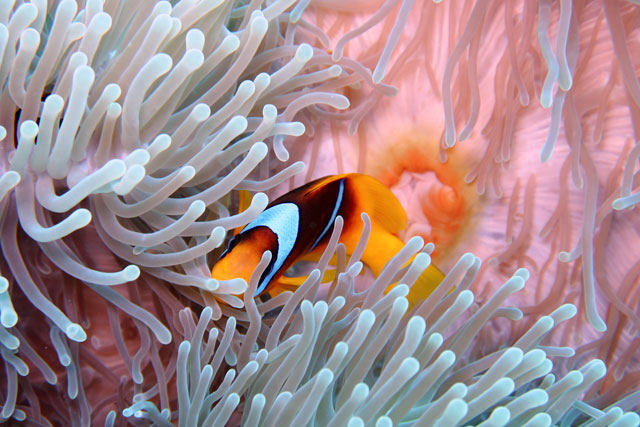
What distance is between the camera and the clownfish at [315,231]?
806 millimetres

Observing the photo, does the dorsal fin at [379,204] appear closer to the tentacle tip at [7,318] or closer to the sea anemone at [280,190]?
the sea anemone at [280,190]

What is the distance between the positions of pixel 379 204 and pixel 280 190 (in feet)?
0.77

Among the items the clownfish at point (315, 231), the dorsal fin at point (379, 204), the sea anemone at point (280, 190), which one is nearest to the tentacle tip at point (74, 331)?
the sea anemone at point (280, 190)

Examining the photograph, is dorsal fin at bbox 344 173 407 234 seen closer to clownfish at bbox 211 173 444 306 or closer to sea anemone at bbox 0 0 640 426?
clownfish at bbox 211 173 444 306

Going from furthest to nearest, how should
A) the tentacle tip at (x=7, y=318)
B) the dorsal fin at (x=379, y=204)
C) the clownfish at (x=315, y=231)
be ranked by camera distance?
the dorsal fin at (x=379, y=204) < the clownfish at (x=315, y=231) < the tentacle tip at (x=7, y=318)

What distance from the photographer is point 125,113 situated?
0.72 meters

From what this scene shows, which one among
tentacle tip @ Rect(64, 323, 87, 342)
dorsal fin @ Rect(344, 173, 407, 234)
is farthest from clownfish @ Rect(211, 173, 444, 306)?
tentacle tip @ Rect(64, 323, 87, 342)

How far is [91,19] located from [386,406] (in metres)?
0.67

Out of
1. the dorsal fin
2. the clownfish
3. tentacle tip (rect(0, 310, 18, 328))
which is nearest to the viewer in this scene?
tentacle tip (rect(0, 310, 18, 328))

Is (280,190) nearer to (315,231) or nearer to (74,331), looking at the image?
(315,231)

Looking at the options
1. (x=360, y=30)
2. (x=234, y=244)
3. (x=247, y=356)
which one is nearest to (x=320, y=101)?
(x=360, y=30)

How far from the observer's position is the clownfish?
81 centimetres

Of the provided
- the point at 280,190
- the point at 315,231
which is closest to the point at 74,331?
the point at 315,231

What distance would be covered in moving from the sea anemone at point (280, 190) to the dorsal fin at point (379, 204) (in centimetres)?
10
